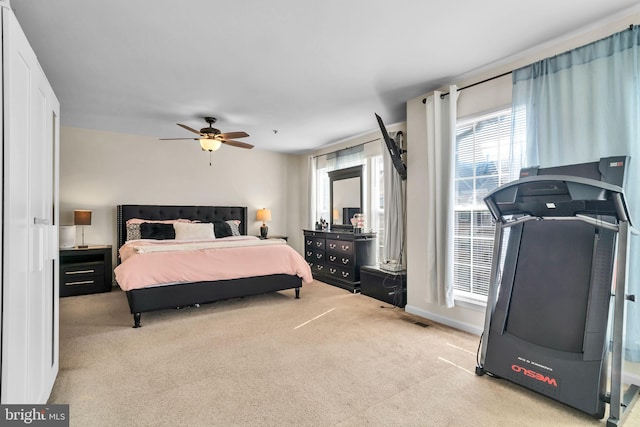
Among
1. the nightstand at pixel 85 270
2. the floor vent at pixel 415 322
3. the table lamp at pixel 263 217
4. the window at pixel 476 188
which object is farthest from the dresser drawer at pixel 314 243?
the nightstand at pixel 85 270

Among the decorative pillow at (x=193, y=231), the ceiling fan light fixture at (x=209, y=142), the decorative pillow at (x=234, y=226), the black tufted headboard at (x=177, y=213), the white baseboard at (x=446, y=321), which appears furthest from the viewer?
the decorative pillow at (x=234, y=226)

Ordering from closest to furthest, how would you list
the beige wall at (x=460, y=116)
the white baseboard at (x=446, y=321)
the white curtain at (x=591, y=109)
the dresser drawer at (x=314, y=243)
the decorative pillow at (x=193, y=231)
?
the white curtain at (x=591, y=109) < the beige wall at (x=460, y=116) < the white baseboard at (x=446, y=321) < the decorative pillow at (x=193, y=231) < the dresser drawer at (x=314, y=243)

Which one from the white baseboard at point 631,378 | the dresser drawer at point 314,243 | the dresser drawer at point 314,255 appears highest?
the dresser drawer at point 314,243

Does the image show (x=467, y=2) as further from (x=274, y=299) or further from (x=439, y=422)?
(x=274, y=299)

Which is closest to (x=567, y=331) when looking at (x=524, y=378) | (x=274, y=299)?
(x=524, y=378)

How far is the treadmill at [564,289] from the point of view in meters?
1.75

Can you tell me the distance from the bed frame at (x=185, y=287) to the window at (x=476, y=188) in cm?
214

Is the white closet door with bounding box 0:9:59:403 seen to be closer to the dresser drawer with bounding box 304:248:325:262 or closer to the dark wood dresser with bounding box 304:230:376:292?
the dark wood dresser with bounding box 304:230:376:292

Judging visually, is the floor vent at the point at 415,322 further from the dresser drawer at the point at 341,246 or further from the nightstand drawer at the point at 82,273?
the nightstand drawer at the point at 82,273

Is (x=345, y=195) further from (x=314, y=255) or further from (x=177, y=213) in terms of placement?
(x=177, y=213)

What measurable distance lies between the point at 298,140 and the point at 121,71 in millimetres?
3045

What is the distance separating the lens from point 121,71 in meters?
2.95

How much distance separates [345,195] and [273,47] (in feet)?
10.8

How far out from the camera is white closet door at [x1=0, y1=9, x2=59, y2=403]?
47.1 inches
